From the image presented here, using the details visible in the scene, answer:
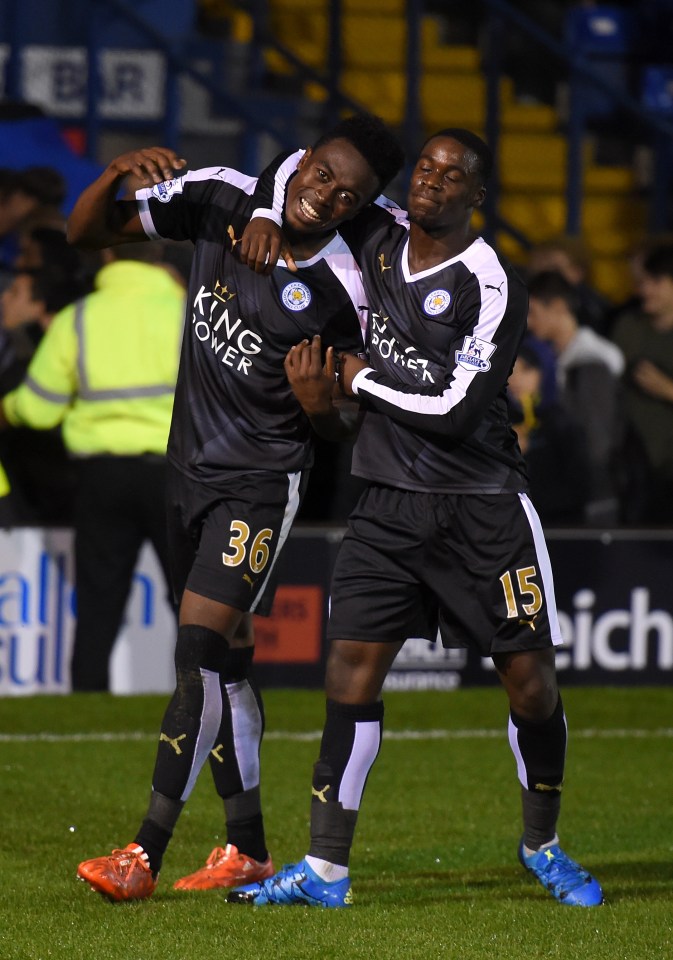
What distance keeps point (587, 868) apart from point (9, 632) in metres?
3.65

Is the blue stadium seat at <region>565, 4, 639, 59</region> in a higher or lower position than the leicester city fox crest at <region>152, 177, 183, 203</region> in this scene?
higher

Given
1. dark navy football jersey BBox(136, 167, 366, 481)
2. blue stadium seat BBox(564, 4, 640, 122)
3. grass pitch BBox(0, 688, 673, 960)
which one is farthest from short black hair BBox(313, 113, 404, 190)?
blue stadium seat BBox(564, 4, 640, 122)

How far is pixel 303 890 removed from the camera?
448 centimetres

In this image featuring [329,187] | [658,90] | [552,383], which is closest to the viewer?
[329,187]

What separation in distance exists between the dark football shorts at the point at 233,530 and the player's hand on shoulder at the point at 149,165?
79 cm

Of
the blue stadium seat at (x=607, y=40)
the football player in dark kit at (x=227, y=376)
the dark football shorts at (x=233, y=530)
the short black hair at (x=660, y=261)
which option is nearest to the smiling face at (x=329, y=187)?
the football player in dark kit at (x=227, y=376)

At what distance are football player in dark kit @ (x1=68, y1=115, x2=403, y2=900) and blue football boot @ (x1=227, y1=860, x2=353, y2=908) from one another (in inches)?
10.5

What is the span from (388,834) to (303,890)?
48.0 inches

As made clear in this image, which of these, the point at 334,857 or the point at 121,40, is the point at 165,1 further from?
the point at 334,857

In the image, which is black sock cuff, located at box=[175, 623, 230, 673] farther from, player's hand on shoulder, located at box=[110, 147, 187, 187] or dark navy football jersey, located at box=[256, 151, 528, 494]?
player's hand on shoulder, located at box=[110, 147, 187, 187]

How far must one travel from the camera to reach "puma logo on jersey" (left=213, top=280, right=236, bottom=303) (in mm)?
4625

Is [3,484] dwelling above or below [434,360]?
below

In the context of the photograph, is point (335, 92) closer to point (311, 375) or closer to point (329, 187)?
point (329, 187)

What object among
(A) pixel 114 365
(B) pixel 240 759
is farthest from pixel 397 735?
(B) pixel 240 759
